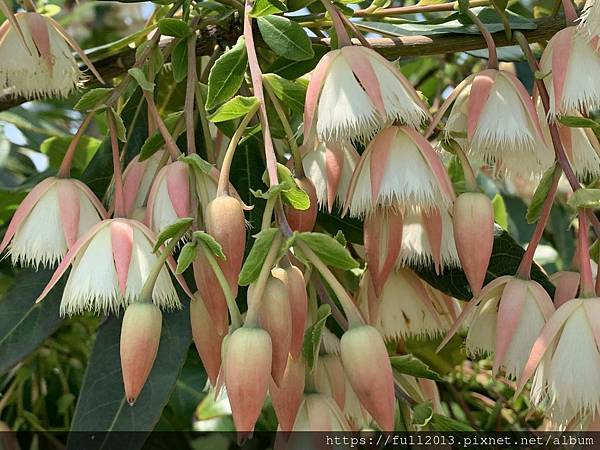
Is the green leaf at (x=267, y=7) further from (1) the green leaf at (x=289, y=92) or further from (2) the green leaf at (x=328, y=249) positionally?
(2) the green leaf at (x=328, y=249)

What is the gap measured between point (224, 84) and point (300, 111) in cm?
7

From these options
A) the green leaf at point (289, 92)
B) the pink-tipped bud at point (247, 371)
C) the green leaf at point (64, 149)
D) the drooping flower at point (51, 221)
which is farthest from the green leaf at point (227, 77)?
the green leaf at point (64, 149)

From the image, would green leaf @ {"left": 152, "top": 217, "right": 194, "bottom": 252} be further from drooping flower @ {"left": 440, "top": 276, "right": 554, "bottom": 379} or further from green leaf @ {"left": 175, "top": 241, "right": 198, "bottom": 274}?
drooping flower @ {"left": 440, "top": 276, "right": 554, "bottom": 379}

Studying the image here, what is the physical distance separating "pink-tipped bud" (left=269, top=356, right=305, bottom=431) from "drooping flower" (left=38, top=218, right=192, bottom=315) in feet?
0.33

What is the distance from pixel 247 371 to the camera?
61cm

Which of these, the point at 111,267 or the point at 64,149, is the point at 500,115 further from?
the point at 64,149

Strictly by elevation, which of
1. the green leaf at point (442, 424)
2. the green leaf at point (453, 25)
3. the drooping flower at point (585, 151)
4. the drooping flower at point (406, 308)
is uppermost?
the green leaf at point (453, 25)

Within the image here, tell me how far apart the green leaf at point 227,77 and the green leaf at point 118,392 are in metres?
0.24

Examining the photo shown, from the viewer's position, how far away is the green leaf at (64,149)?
1.31 meters

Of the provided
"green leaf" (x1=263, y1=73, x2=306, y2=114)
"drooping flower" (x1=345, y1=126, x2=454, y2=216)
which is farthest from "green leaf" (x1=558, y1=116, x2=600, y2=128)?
"green leaf" (x1=263, y1=73, x2=306, y2=114)

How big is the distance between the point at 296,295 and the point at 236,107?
0.55 feet

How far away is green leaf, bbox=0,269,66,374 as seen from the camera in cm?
96

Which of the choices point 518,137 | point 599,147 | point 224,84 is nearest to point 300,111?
point 224,84

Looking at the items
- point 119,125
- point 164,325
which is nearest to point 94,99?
point 119,125
